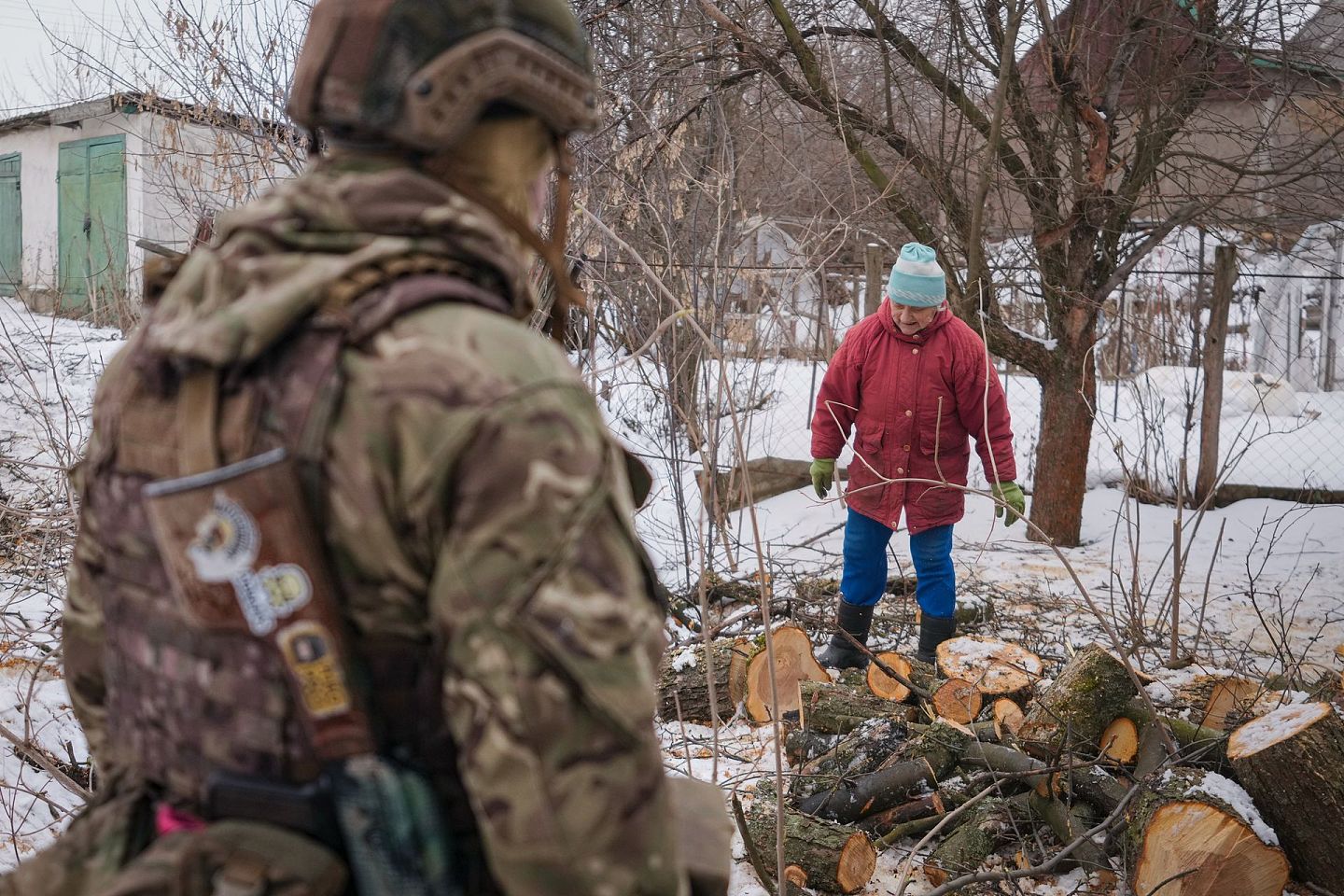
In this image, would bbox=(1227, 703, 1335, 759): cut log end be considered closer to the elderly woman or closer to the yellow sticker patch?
the elderly woman

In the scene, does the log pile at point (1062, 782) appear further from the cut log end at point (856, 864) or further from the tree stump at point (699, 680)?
the tree stump at point (699, 680)

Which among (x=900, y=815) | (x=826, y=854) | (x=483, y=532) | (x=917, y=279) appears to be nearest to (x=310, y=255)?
(x=483, y=532)

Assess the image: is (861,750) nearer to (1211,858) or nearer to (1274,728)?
(1211,858)

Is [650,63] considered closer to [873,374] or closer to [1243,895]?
[873,374]

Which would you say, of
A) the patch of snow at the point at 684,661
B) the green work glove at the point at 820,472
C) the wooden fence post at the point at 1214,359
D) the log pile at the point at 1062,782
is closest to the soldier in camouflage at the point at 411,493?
the log pile at the point at 1062,782

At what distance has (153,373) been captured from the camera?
1080 millimetres

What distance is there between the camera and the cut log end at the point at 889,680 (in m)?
3.96

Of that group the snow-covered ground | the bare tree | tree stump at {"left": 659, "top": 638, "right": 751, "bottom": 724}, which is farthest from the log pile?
the bare tree

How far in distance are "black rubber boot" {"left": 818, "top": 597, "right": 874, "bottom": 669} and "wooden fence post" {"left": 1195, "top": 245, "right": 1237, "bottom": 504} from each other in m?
3.41

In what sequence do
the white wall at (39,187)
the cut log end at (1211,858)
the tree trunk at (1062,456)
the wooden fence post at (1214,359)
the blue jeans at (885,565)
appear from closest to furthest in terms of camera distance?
the cut log end at (1211,858) → the blue jeans at (885,565) → the tree trunk at (1062,456) → the wooden fence post at (1214,359) → the white wall at (39,187)

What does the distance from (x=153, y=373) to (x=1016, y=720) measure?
3.21 m

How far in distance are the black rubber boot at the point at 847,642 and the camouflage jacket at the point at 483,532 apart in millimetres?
3545

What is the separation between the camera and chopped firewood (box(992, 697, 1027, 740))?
348cm

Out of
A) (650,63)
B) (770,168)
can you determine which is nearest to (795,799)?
(650,63)
